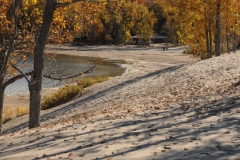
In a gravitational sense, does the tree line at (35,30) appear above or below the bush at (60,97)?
above

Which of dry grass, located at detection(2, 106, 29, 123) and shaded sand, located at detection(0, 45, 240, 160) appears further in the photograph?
dry grass, located at detection(2, 106, 29, 123)

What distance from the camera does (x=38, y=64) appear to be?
11.1m

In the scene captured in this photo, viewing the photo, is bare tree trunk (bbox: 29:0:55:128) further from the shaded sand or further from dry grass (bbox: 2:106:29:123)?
dry grass (bbox: 2:106:29:123)

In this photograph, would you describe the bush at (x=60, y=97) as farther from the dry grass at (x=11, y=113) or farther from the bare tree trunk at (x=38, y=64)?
the bare tree trunk at (x=38, y=64)

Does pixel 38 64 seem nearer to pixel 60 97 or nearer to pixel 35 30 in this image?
pixel 35 30

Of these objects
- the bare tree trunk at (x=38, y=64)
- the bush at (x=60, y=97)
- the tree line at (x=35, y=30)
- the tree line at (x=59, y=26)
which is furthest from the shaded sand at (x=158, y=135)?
the bush at (x=60, y=97)

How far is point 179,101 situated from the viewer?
39.0 feet

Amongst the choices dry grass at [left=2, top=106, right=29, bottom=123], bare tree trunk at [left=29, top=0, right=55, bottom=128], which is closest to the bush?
dry grass at [left=2, top=106, right=29, bottom=123]

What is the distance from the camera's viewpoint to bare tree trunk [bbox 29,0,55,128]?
10595mm

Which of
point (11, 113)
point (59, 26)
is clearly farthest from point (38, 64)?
point (11, 113)

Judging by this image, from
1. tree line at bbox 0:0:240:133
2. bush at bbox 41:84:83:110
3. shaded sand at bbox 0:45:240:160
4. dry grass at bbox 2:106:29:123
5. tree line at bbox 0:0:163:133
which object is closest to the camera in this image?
shaded sand at bbox 0:45:240:160

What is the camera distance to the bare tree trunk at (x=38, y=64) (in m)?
10.6

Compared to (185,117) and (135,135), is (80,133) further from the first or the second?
(185,117)

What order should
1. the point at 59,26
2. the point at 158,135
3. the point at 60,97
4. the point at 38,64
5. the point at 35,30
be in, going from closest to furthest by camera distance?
the point at 158,135
the point at 38,64
the point at 35,30
the point at 59,26
the point at 60,97
